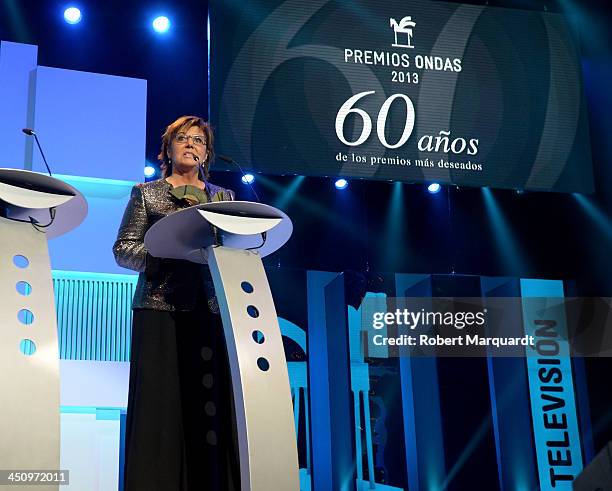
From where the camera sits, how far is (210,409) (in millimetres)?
2111

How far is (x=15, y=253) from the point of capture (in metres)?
1.79

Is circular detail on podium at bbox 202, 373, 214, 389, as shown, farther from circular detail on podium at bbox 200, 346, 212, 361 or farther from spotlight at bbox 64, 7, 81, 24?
spotlight at bbox 64, 7, 81, 24

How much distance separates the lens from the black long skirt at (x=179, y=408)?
205cm

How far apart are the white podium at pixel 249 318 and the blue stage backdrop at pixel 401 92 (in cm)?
195

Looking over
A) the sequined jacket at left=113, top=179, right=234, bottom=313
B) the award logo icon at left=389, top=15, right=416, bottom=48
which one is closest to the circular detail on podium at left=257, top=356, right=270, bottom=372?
the sequined jacket at left=113, top=179, right=234, bottom=313

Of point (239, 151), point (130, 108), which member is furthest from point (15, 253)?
point (239, 151)

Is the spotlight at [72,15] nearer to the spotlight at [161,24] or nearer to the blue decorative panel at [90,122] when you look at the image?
the spotlight at [161,24]

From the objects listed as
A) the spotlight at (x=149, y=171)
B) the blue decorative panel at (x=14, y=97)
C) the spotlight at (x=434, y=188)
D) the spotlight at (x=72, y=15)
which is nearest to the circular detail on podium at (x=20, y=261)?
the blue decorative panel at (x=14, y=97)

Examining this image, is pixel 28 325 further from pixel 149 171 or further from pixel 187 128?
pixel 149 171

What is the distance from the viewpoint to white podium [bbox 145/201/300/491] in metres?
1.77

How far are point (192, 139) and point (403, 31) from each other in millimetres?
2144

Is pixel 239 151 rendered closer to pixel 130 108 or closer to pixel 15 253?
pixel 130 108

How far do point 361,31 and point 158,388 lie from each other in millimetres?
2635

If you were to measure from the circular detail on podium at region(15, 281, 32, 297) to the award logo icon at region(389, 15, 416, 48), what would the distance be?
2896 mm
